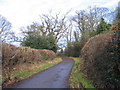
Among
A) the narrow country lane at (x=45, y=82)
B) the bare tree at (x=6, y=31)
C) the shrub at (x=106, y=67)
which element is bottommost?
the narrow country lane at (x=45, y=82)

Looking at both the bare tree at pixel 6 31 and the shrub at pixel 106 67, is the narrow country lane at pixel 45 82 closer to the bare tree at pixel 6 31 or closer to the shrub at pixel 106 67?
the shrub at pixel 106 67

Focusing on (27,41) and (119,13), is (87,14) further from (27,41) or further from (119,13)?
(119,13)

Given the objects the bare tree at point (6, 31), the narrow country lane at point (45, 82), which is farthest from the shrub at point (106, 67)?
the bare tree at point (6, 31)

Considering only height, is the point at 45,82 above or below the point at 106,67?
below

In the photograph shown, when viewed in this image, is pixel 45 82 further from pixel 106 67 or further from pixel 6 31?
pixel 6 31

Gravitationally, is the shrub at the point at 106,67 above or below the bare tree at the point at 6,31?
below

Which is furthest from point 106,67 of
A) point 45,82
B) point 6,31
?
point 6,31

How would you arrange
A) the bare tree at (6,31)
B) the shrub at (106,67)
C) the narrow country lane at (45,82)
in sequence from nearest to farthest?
the shrub at (106,67) < the narrow country lane at (45,82) < the bare tree at (6,31)

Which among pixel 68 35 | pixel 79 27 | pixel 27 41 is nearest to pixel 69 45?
pixel 68 35

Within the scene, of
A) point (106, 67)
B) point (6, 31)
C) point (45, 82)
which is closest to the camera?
point (106, 67)

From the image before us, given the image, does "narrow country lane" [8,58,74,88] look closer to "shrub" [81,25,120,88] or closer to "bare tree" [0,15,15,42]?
"shrub" [81,25,120,88]

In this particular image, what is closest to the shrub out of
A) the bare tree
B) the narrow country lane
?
the narrow country lane

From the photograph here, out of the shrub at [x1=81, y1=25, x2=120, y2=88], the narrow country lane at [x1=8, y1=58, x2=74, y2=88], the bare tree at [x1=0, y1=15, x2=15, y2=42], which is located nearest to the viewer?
the shrub at [x1=81, y1=25, x2=120, y2=88]

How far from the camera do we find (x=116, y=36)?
4793 mm
